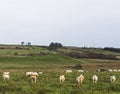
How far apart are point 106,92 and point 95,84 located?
168 inches

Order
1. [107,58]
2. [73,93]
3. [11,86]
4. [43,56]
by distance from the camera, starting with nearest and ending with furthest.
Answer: [73,93]
[11,86]
[43,56]
[107,58]

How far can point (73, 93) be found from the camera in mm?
24172

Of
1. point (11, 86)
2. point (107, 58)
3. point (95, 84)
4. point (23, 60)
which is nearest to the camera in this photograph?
point (11, 86)

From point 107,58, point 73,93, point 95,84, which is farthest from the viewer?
point 107,58

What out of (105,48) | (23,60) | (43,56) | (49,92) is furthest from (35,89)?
(105,48)

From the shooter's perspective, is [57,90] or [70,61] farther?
[70,61]

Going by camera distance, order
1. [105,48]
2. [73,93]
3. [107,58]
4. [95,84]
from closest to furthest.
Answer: [73,93] → [95,84] → [107,58] → [105,48]

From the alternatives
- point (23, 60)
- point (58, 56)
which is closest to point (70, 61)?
point (58, 56)

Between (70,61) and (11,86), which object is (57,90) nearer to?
(11,86)

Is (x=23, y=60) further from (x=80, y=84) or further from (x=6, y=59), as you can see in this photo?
(x=80, y=84)

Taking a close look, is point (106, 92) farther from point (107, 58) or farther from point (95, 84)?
point (107, 58)

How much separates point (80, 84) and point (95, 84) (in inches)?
48.8

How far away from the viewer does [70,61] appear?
88.2 m

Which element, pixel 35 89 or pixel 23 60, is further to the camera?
pixel 23 60
